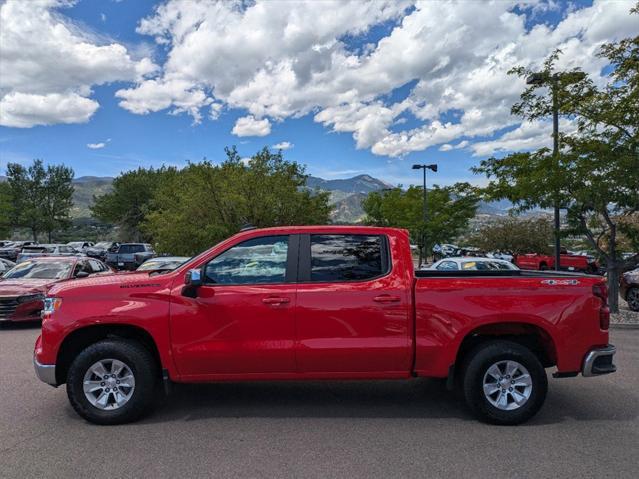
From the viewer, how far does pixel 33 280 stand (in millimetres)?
10781

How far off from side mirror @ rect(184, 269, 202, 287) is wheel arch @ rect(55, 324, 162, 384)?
0.73m

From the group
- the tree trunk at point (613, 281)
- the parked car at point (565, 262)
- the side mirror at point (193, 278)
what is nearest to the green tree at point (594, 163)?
the tree trunk at point (613, 281)

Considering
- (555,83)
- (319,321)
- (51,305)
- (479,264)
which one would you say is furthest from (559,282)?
(479,264)

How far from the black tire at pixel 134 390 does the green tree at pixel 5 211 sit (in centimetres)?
4916

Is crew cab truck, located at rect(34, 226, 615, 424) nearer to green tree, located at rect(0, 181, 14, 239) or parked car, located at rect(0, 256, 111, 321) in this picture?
parked car, located at rect(0, 256, 111, 321)

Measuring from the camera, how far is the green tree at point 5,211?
46.5 meters

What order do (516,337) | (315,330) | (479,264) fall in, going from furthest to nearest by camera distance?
(479,264) < (516,337) < (315,330)

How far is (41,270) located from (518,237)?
28997 mm

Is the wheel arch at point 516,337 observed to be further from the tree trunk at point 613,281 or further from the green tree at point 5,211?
the green tree at point 5,211

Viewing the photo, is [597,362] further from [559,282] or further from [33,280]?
[33,280]

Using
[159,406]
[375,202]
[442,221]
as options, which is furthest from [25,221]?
[159,406]

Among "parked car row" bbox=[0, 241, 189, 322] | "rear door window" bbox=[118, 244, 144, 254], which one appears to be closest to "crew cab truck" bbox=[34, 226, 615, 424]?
"parked car row" bbox=[0, 241, 189, 322]

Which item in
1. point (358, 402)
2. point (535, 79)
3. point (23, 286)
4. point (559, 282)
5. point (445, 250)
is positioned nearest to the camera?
point (559, 282)

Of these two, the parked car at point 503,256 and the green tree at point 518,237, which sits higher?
the green tree at point 518,237
